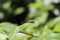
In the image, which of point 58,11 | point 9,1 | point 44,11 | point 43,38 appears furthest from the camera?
point 9,1

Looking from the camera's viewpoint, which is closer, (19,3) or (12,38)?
(12,38)

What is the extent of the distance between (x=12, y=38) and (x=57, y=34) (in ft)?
0.44


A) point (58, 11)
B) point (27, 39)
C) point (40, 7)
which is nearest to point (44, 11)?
point (40, 7)

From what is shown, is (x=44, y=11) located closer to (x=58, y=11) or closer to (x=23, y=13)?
(x=58, y=11)

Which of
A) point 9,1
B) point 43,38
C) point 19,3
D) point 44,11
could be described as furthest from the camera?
point 19,3

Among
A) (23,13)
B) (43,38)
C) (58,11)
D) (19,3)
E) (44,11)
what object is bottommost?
(43,38)

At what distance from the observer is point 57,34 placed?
66 centimetres

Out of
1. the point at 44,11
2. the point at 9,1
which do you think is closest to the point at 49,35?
the point at 44,11

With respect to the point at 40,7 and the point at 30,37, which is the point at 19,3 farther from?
the point at 30,37

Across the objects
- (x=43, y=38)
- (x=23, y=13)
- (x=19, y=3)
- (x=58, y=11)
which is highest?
(x=19, y=3)

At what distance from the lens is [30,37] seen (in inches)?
25.9

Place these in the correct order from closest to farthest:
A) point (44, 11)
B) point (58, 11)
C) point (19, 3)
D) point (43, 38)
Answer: point (43, 38) → point (44, 11) → point (58, 11) → point (19, 3)

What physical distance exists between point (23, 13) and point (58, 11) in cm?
40

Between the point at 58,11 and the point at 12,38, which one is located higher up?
the point at 58,11
